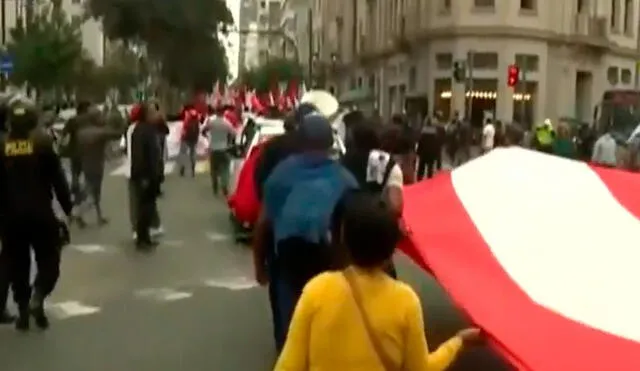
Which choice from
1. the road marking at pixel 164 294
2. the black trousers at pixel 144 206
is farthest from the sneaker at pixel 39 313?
the black trousers at pixel 144 206

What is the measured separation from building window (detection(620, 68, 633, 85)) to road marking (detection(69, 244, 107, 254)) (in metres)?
53.7

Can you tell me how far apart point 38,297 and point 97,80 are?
76.1m

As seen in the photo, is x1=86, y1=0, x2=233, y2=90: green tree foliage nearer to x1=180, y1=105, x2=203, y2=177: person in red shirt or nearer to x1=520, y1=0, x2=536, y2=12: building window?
x1=520, y1=0, x2=536, y2=12: building window

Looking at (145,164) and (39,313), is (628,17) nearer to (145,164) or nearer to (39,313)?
(145,164)

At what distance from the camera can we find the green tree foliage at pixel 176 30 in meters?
66.0

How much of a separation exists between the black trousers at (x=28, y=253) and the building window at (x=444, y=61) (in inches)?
1819

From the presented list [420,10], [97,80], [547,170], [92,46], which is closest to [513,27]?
[420,10]

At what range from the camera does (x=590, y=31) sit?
201ft

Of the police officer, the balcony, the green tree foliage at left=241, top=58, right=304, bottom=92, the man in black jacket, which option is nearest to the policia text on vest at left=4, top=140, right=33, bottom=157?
the police officer

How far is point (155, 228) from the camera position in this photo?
18.1 metres

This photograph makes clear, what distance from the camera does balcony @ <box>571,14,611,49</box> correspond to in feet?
196

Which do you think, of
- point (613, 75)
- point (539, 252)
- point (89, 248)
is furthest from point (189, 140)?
point (613, 75)

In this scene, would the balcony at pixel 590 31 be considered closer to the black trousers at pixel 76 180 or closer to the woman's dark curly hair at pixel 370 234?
the black trousers at pixel 76 180

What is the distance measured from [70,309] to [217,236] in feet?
22.2
